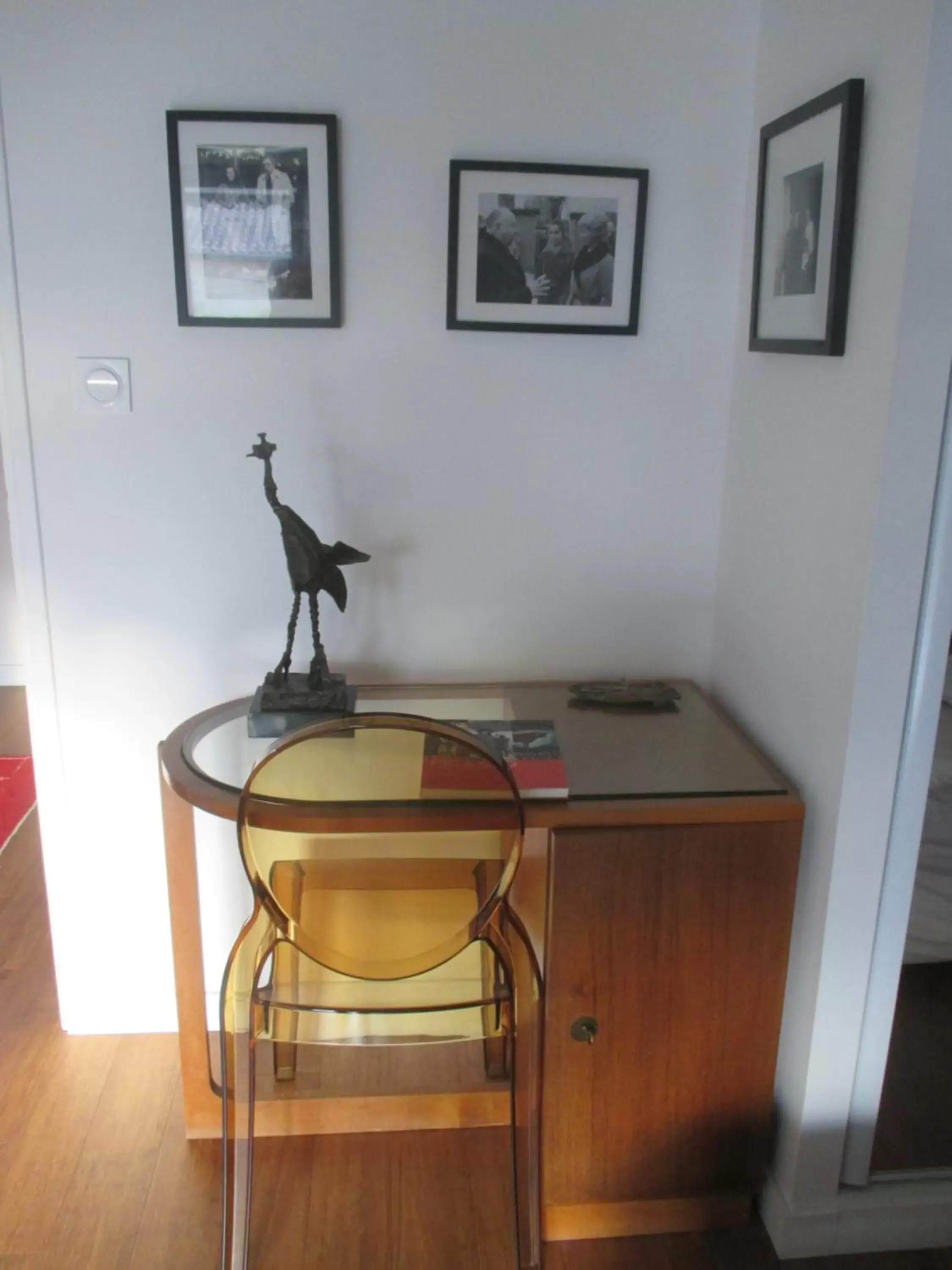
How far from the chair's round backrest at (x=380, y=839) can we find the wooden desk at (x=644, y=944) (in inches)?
4.2

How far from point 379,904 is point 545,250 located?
1.14 m

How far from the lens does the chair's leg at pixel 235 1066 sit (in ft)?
4.96

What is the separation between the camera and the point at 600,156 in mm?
1766

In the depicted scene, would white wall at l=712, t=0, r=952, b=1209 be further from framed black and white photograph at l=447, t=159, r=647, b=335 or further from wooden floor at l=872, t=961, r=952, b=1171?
framed black and white photograph at l=447, t=159, r=647, b=335

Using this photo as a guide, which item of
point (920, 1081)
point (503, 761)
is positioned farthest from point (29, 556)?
point (920, 1081)

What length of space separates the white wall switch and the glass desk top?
22.4 inches

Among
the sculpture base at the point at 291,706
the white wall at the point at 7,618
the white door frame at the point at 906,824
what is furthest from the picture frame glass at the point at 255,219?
the white wall at the point at 7,618

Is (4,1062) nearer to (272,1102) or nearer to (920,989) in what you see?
(272,1102)

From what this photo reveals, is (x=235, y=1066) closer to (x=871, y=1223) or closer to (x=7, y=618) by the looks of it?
(x=871, y=1223)

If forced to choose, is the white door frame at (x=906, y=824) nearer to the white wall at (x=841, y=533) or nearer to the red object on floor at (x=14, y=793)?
the white wall at (x=841, y=533)

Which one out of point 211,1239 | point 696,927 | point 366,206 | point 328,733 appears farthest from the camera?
point 366,206

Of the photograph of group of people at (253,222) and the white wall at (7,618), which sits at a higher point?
the photograph of group of people at (253,222)

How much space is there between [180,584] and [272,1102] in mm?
954

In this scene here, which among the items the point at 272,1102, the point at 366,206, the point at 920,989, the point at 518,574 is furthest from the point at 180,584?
the point at 920,989
